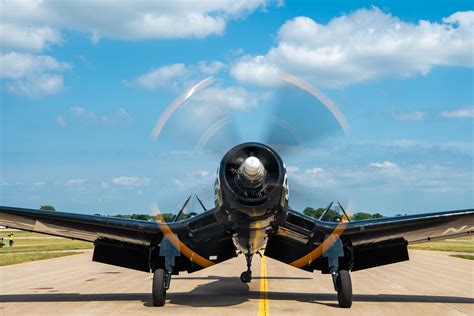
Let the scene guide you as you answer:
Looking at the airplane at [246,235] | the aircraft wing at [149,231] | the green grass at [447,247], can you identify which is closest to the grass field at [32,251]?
the aircraft wing at [149,231]

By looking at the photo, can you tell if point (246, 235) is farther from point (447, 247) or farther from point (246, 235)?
point (447, 247)

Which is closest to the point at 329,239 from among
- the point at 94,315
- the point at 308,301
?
the point at 308,301

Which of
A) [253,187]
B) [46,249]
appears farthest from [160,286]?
[46,249]

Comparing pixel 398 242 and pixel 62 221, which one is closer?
pixel 62 221

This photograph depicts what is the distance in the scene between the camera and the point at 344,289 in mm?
13750

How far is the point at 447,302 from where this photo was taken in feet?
49.6

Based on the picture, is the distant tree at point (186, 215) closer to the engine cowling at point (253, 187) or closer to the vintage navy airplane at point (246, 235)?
the vintage navy airplane at point (246, 235)

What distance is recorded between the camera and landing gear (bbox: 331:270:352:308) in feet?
44.9

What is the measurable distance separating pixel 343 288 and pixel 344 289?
4 centimetres

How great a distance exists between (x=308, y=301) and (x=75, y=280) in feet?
34.2

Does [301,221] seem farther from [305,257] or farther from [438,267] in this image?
[438,267]

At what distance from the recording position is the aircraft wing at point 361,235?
558 inches

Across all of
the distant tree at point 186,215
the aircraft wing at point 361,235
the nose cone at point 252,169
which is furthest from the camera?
the distant tree at point 186,215

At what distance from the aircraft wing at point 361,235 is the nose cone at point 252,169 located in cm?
256
